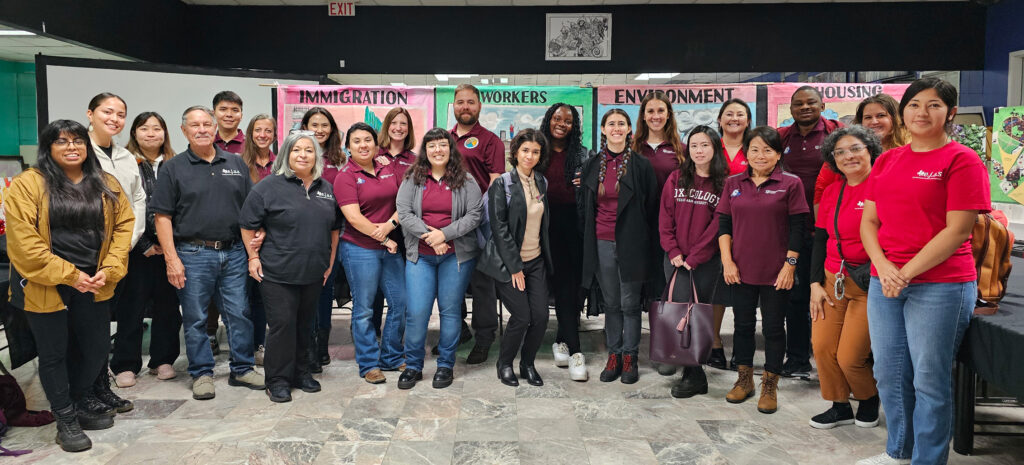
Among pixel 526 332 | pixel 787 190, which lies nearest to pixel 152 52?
pixel 526 332

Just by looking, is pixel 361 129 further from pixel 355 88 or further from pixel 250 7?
pixel 250 7

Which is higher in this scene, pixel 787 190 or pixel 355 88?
pixel 355 88

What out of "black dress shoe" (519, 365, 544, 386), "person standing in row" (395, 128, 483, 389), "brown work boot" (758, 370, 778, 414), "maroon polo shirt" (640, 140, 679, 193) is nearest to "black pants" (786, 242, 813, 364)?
"brown work boot" (758, 370, 778, 414)

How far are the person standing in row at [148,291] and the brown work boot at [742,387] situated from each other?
3.31 metres

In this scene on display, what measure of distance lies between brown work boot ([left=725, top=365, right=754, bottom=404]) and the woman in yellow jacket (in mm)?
3169

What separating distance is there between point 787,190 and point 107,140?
3.67 m

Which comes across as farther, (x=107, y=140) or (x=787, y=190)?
(x=107, y=140)

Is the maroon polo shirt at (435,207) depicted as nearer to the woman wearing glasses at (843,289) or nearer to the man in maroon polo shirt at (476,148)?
the man in maroon polo shirt at (476,148)

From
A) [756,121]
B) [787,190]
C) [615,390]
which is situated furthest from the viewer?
[756,121]

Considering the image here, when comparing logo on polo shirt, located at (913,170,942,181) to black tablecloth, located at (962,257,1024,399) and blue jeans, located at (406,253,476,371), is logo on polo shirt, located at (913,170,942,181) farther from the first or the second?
blue jeans, located at (406,253,476,371)

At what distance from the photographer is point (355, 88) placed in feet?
18.1

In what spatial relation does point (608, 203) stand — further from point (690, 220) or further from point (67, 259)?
point (67, 259)

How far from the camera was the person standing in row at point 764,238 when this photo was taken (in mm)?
3156

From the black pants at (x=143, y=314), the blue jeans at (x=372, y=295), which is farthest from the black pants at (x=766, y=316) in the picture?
the black pants at (x=143, y=314)
